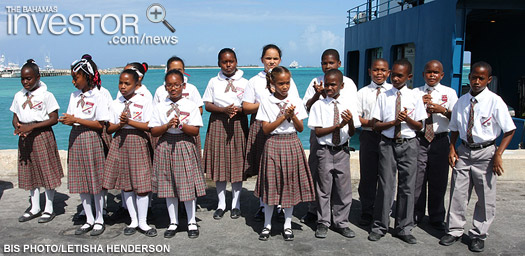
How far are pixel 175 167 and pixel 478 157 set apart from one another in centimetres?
285

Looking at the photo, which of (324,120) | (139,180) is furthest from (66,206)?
(324,120)

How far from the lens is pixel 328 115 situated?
13.6 feet

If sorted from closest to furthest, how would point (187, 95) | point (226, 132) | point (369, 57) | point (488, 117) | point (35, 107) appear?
point (488, 117)
point (35, 107)
point (187, 95)
point (226, 132)
point (369, 57)

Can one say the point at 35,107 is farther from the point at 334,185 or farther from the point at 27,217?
the point at 334,185

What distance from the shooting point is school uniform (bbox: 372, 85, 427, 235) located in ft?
13.5

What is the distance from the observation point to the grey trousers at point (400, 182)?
163 inches

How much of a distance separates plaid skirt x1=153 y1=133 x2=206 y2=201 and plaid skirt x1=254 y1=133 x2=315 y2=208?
74 cm

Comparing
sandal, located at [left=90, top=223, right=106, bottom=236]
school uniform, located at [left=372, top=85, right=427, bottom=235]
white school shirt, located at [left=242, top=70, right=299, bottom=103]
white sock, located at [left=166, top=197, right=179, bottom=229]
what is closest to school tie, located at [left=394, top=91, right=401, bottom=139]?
school uniform, located at [left=372, top=85, right=427, bottom=235]

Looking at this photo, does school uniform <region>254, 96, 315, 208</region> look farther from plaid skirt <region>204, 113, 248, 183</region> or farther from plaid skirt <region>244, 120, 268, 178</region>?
plaid skirt <region>204, 113, 248, 183</region>

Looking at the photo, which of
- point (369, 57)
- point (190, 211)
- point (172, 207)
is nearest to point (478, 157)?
point (190, 211)

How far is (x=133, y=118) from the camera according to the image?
4.27 m

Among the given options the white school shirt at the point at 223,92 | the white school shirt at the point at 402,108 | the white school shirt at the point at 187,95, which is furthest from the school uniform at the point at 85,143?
the white school shirt at the point at 402,108

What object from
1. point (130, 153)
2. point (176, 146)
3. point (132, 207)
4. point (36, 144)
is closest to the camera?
point (176, 146)

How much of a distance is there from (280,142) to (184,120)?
37.6 inches
